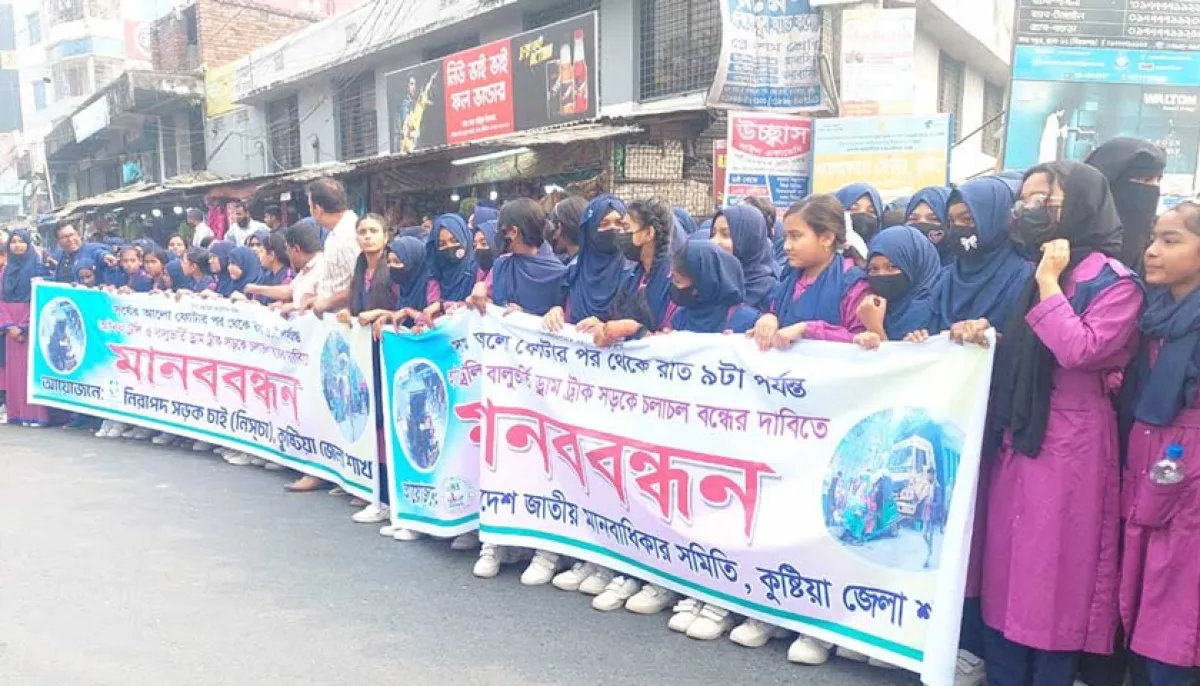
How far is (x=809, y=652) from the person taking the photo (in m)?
2.96

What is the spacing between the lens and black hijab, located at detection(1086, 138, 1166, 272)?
8.94ft

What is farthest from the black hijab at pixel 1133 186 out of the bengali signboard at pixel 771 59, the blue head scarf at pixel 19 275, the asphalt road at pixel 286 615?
A: the blue head scarf at pixel 19 275

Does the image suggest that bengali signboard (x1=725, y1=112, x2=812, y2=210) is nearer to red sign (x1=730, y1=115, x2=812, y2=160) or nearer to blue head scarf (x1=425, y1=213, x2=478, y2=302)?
red sign (x1=730, y1=115, x2=812, y2=160)

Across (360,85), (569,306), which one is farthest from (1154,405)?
(360,85)

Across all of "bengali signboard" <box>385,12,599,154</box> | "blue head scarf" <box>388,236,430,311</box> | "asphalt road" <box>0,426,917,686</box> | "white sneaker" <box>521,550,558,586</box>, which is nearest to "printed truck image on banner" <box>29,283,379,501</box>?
"blue head scarf" <box>388,236,430,311</box>

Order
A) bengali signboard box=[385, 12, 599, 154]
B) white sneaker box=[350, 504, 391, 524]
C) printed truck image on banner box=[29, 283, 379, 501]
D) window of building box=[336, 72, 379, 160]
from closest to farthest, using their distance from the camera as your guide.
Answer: white sneaker box=[350, 504, 391, 524], printed truck image on banner box=[29, 283, 379, 501], bengali signboard box=[385, 12, 599, 154], window of building box=[336, 72, 379, 160]

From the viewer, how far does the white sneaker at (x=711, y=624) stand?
3.17m

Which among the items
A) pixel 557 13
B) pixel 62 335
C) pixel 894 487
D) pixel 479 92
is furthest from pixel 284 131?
pixel 894 487

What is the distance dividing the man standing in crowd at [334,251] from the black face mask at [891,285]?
3.17m

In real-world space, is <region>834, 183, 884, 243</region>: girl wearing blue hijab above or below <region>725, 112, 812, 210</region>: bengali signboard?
below

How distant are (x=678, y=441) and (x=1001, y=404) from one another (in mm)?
1103

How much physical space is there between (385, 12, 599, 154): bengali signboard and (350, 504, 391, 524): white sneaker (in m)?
5.88

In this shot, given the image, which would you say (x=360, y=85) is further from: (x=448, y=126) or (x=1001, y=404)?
(x=1001, y=404)

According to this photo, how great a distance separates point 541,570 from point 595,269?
4.29ft
